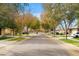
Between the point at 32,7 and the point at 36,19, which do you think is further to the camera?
the point at 36,19

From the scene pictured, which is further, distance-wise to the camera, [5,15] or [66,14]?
[66,14]

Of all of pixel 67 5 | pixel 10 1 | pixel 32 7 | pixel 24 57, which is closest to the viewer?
pixel 24 57

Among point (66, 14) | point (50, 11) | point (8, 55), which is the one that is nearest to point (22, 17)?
point (50, 11)

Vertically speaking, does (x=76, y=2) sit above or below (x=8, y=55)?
above

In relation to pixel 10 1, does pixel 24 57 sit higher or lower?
lower

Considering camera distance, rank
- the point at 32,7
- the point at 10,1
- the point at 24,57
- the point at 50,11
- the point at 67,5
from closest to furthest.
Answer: the point at 24,57
the point at 10,1
the point at 32,7
the point at 67,5
the point at 50,11

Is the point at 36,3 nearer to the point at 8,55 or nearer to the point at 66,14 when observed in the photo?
the point at 8,55

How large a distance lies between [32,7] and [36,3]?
628 mm

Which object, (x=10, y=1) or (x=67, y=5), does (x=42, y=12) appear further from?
(x=10, y=1)

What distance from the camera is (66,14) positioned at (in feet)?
54.3

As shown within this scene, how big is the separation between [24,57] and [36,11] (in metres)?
3.69

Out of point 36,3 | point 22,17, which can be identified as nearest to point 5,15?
point 22,17

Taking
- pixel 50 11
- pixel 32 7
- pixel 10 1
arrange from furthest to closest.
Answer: pixel 50 11 < pixel 32 7 < pixel 10 1

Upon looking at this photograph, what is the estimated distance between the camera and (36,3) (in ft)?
42.6
